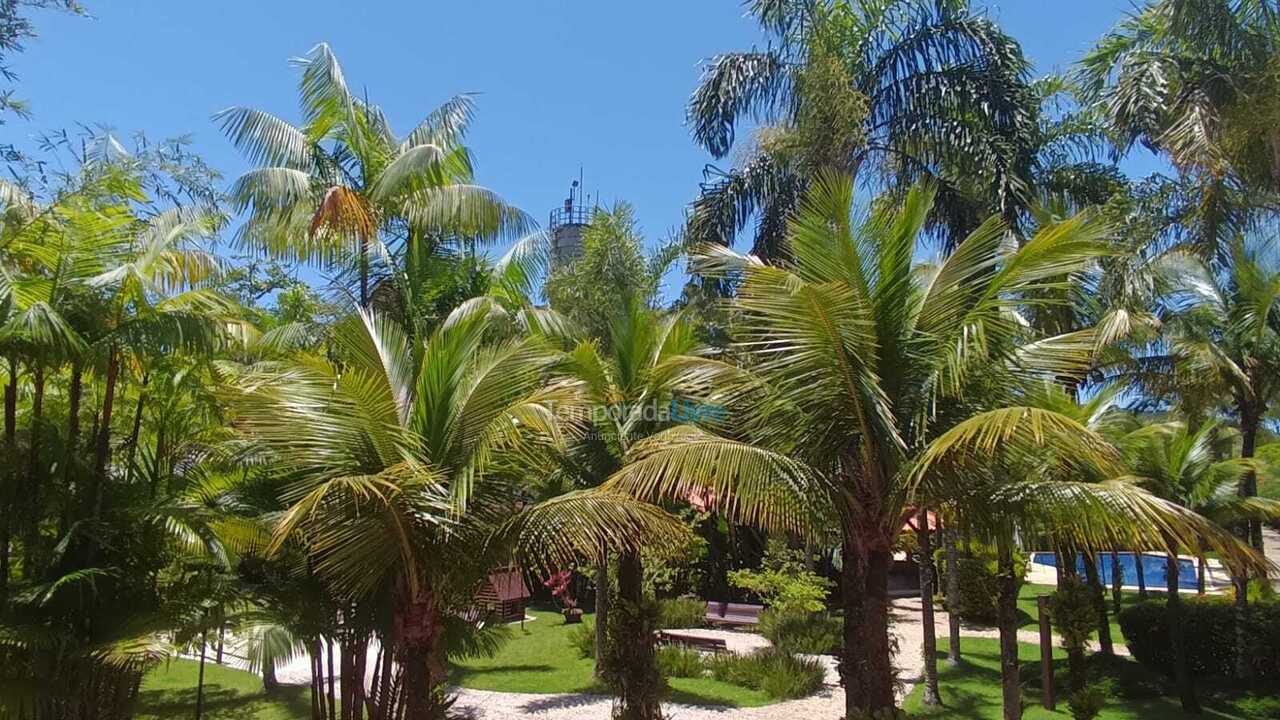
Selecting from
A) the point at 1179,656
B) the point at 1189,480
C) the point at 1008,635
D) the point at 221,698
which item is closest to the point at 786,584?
the point at 1179,656

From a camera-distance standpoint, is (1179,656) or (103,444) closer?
(103,444)

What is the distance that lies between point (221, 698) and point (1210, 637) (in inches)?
632

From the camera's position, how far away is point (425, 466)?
6.51 m

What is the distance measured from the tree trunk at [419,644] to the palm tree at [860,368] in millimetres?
1883

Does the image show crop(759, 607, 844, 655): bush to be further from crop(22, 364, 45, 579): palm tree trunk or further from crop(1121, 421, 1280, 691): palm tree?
crop(22, 364, 45, 579): palm tree trunk

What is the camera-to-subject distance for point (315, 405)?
660 cm

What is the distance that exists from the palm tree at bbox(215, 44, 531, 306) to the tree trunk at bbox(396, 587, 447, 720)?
5089 mm

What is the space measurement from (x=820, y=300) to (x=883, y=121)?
917 centimetres

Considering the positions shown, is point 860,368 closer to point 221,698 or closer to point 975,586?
point 221,698

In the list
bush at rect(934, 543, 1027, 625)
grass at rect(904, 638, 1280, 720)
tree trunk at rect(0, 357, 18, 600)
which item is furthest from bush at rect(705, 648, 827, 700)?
tree trunk at rect(0, 357, 18, 600)

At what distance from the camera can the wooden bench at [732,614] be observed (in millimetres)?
19859

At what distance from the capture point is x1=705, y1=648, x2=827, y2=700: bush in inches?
527

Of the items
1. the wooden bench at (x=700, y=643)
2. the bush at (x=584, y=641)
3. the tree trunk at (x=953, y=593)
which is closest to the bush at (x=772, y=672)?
the wooden bench at (x=700, y=643)

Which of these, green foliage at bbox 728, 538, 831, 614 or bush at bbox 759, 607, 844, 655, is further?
bush at bbox 759, 607, 844, 655
